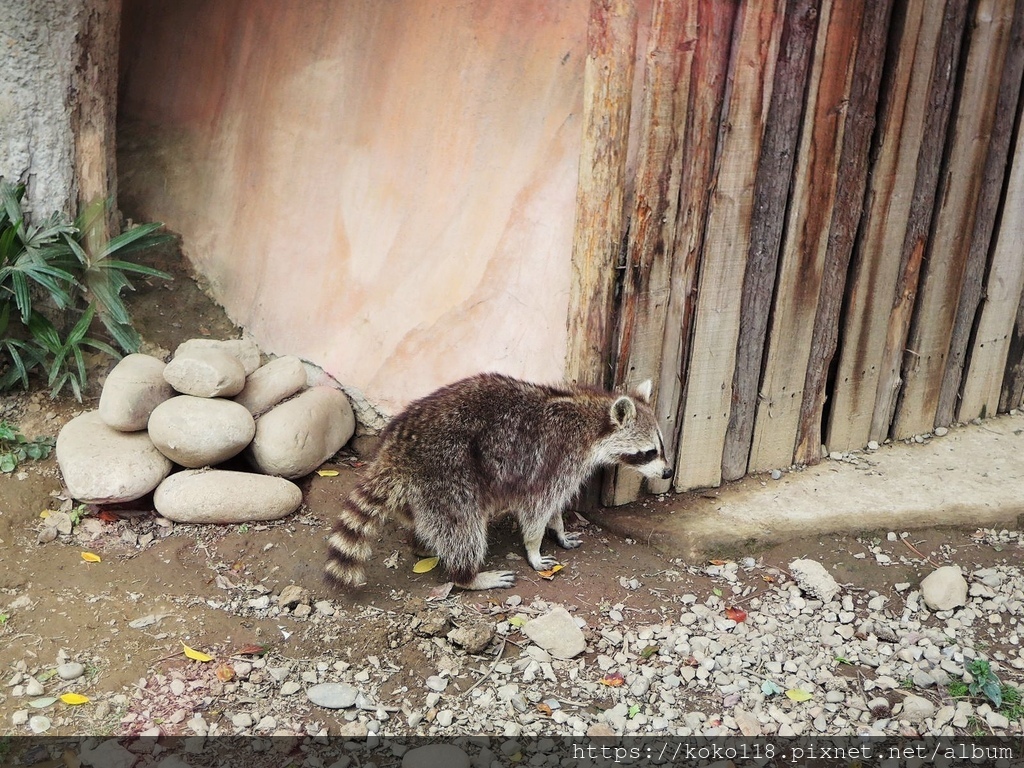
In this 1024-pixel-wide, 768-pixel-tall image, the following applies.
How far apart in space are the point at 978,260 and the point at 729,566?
214 centimetres

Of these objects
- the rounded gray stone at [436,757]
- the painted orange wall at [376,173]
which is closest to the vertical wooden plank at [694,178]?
the painted orange wall at [376,173]

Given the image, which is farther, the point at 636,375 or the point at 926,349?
the point at 926,349

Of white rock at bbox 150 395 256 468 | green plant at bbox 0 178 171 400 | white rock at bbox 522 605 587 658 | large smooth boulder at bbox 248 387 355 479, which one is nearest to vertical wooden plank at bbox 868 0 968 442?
white rock at bbox 522 605 587 658

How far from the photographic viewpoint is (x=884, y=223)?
4.88 metres

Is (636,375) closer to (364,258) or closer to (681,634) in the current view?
(681,634)

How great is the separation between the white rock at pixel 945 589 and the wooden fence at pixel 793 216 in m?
0.97

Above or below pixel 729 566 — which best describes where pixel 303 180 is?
above

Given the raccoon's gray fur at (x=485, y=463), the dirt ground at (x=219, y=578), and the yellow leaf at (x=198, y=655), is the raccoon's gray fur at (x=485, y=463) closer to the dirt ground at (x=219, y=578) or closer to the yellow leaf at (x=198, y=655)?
the dirt ground at (x=219, y=578)

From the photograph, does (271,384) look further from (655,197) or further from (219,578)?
(655,197)

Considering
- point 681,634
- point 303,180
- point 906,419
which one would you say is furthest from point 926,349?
point 303,180

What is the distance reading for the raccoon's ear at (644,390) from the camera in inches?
184

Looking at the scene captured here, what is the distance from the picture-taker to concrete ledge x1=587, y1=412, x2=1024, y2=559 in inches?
188

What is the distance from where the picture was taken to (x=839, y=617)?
4.38 metres

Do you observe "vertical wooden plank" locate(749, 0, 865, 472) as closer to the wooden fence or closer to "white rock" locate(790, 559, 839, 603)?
the wooden fence
